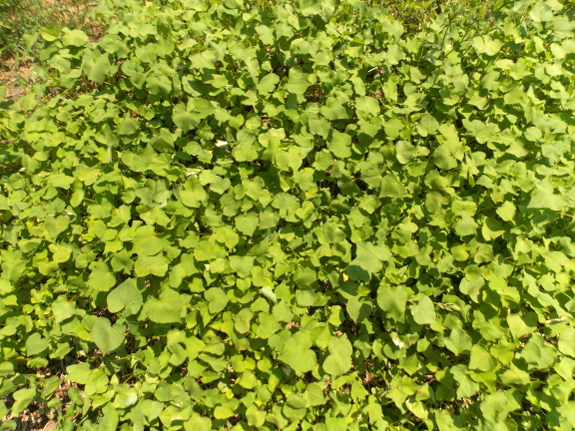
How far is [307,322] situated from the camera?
200 cm

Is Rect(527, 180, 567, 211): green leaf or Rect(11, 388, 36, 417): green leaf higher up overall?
Rect(527, 180, 567, 211): green leaf

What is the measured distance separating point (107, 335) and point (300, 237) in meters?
1.19

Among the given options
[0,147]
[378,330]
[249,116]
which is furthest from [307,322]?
[0,147]

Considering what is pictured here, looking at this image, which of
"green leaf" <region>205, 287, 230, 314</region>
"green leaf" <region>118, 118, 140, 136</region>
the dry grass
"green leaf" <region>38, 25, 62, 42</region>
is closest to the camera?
"green leaf" <region>205, 287, 230, 314</region>

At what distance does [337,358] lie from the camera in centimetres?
186

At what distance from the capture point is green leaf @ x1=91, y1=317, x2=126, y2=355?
187 cm

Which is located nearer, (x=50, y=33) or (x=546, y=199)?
(x=546, y=199)

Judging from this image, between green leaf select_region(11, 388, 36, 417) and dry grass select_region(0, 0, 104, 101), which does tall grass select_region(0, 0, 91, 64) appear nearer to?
dry grass select_region(0, 0, 104, 101)

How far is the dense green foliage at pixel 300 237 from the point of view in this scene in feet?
6.31

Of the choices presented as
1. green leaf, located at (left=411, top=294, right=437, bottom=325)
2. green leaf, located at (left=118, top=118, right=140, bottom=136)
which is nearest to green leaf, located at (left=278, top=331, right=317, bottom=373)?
green leaf, located at (left=411, top=294, right=437, bottom=325)

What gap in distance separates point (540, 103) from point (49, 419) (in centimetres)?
388

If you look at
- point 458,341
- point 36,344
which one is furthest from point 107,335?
point 458,341

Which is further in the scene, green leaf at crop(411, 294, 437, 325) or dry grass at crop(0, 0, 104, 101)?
dry grass at crop(0, 0, 104, 101)

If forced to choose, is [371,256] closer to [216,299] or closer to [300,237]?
[300,237]
